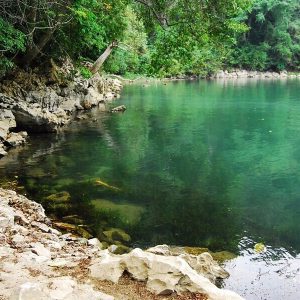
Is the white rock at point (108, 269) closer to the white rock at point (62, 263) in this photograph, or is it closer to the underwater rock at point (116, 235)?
the white rock at point (62, 263)

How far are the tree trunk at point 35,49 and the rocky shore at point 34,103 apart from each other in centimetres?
69

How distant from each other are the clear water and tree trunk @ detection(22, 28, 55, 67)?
4.41 m

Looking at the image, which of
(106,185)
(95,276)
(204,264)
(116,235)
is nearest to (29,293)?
(95,276)

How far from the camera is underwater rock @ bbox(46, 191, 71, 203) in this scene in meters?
12.2

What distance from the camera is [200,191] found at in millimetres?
13430

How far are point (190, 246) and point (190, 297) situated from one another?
160 inches

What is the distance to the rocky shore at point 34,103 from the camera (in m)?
19.8

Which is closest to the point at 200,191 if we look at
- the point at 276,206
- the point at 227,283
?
the point at 276,206

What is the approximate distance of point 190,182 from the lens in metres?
14.4

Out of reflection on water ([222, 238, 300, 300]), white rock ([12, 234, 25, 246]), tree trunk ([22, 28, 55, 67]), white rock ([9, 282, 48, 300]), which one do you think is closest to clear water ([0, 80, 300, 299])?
reflection on water ([222, 238, 300, 300])

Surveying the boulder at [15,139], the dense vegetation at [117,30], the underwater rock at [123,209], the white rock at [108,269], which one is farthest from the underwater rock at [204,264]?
the boulder at [15,139]

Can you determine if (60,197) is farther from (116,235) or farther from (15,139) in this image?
(15,139)

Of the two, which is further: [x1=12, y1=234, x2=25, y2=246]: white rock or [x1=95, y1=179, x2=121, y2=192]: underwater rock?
[x1=95, y1=179, x2=121, y2=192]: underwater rock

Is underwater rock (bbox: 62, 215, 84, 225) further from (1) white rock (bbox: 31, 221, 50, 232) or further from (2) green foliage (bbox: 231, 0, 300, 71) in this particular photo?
(2) green foliage (bbox: 231, 0, 300, 71)
